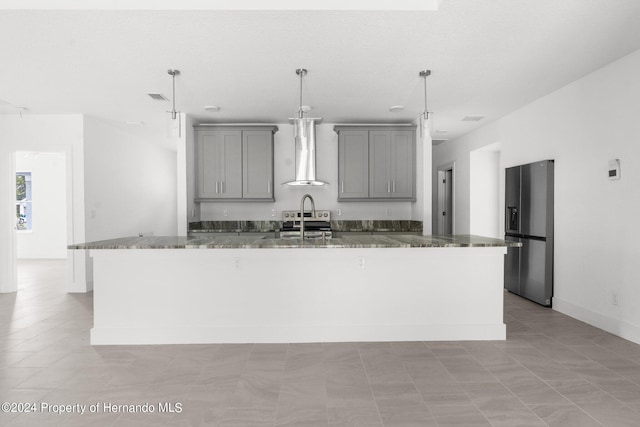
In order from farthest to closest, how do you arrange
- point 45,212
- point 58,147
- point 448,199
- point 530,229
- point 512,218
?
point 45,212
point 448,199
point 58,147
point 512,218
point 530,229

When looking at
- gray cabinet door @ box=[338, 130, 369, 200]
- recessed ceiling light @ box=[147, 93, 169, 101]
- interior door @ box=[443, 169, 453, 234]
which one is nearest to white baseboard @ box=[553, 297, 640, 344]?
gray cabinet door @ box=[338, 130, 369, 200]

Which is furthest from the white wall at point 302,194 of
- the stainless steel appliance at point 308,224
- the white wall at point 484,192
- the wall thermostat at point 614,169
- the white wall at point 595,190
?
the wall thermostat at point 614,169

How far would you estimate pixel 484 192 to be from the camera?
657cm

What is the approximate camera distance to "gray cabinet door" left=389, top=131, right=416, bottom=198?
19.5ft

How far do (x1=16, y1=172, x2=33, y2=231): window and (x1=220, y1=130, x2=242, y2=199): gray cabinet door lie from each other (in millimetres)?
6045

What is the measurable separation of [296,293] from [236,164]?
3093 mm

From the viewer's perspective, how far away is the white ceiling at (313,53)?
2.68 m

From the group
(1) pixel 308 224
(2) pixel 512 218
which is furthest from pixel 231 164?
(2) pixel 512 218

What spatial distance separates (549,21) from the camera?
2.74 metres

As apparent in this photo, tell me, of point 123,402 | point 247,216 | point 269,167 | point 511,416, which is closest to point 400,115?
point 269,167

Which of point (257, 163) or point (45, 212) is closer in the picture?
point (257, 163)

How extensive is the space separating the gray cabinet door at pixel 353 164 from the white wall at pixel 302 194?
11.8 inches

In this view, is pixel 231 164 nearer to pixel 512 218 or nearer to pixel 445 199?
pixel 512 218

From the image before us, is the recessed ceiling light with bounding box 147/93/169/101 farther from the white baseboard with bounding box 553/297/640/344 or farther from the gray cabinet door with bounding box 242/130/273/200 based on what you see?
the white baseboard with bounding box 553/297/640/344
